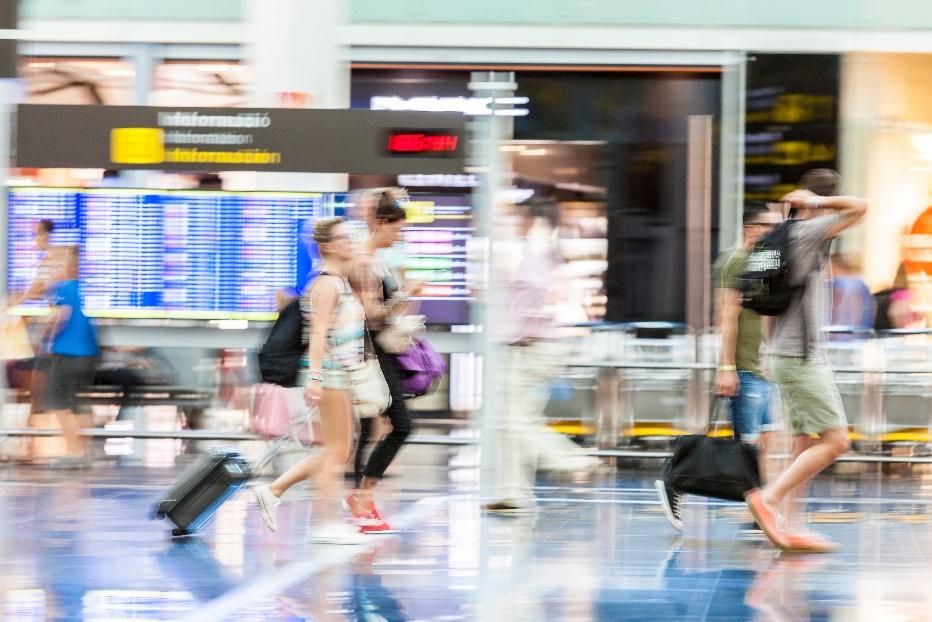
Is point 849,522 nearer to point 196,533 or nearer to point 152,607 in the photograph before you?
point 196,533

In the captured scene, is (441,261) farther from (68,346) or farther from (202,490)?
(202,490)

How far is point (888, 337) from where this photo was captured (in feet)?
45.0

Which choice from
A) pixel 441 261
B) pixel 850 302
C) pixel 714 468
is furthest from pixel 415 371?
pixel 441 261

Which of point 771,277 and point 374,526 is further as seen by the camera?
point 374,526

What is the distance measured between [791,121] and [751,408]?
6348 millimetres

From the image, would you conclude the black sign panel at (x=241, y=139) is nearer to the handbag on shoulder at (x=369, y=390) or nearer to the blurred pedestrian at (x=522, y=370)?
the blurred pedestrian at (x=522, y=370)

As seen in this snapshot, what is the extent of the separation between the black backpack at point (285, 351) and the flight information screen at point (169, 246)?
150 inches

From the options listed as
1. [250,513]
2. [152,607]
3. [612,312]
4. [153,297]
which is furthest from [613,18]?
[152,607]

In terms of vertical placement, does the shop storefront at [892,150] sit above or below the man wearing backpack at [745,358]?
above

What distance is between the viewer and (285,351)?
30.6 ft

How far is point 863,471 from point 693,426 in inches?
53.5

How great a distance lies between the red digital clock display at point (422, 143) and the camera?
10023 millimetres

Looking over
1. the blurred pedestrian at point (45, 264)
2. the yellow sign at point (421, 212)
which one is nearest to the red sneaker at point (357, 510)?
the blurred pedestrian at point (45, 264)

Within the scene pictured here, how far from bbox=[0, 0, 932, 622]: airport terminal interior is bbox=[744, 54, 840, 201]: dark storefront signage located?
0.09 feet
